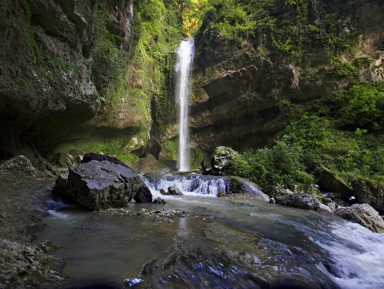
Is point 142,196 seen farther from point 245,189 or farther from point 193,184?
point 245,189

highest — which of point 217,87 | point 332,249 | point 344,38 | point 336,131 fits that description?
point 344,38

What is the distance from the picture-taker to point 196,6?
2673cm

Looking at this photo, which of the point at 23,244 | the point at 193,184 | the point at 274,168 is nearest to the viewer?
the point at 23,244

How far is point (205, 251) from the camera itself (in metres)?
2.98

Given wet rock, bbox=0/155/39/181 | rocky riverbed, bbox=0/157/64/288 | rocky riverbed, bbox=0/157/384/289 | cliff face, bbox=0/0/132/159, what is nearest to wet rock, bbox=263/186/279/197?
rocky riverbed, bbox=0/157/384/289

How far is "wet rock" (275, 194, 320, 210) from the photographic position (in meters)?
7.21

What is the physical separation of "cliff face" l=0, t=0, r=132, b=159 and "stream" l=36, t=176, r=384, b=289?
341 cm

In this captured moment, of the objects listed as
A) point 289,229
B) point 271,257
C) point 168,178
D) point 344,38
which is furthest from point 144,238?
point 344,38

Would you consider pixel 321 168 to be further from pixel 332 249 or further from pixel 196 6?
pixel 196 6

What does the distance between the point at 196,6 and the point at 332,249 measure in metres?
28.3

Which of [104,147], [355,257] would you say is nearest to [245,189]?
[355,257]

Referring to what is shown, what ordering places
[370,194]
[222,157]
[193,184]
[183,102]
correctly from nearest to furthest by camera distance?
1. [370,194]
2. [193,184]
3. [222,157]
4. [183,102]

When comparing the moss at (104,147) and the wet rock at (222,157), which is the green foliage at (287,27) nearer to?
the wet rock at (222,157)

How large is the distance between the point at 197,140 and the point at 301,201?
15138 mm
